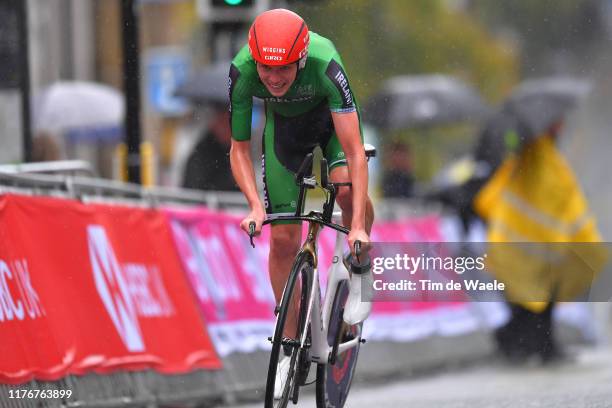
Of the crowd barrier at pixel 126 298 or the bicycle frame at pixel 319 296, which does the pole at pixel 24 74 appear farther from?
the bicycle frame at pixel 319 296

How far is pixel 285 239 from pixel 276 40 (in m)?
1.08

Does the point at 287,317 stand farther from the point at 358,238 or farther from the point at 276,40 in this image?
the point at 276,40

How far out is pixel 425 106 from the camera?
77.2 feet

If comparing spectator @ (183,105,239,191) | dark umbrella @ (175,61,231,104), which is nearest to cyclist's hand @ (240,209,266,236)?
spectator @ (183,105,239,191)

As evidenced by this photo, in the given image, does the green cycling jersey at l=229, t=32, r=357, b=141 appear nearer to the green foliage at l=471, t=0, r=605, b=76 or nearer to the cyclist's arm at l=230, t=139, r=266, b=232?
the cyclist's arm at l=230, t=139, r=266, b=232

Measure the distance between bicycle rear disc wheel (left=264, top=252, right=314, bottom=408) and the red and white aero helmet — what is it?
0.95 m

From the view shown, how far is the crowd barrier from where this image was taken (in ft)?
28.2

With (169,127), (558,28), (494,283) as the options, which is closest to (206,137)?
(494,283)

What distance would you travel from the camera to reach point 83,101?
1891 cm

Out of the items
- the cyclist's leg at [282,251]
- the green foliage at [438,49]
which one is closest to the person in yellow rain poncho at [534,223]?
the cyclist's leg at [282,251]

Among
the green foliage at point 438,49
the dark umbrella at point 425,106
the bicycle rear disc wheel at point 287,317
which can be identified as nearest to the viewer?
the bicycle rear disc wheel at point 287,317

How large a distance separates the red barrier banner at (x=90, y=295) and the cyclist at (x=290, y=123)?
1.38 m

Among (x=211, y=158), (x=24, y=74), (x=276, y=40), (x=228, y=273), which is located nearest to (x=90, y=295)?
(x=228, y=273)

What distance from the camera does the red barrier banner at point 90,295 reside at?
844 centimetres
